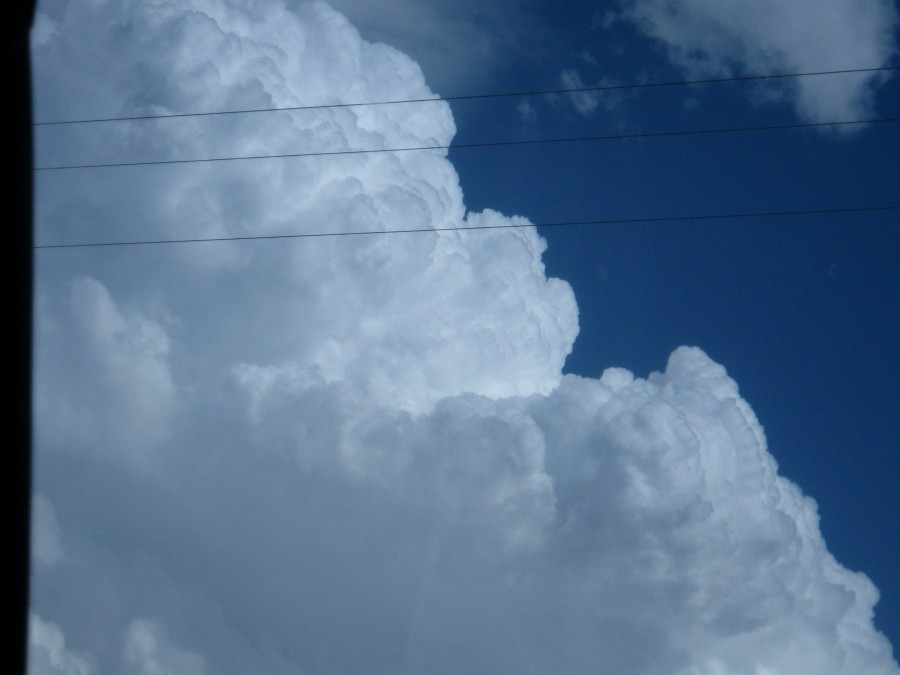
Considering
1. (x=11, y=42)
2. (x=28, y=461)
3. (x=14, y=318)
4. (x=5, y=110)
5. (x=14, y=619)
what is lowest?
(x=14, y=619)

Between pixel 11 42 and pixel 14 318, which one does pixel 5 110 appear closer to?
pixel 11 42

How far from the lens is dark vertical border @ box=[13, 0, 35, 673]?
26.3ft

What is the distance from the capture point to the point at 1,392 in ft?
26.3

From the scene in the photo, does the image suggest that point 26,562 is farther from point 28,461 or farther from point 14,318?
point 14,318

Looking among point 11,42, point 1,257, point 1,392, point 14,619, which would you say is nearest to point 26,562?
point 14,619

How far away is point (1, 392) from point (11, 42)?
3180 millimetres

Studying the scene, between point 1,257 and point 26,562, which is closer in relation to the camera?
point 1,257

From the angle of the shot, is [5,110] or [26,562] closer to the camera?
[5,110]

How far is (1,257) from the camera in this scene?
797 centimetres

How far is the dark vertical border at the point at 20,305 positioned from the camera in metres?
8.02

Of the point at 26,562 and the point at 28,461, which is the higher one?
the point at 28,461

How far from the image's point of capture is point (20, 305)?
820 cm

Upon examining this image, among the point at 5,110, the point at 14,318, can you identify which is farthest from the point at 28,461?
the point at 5,110

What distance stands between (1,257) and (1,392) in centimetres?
123
